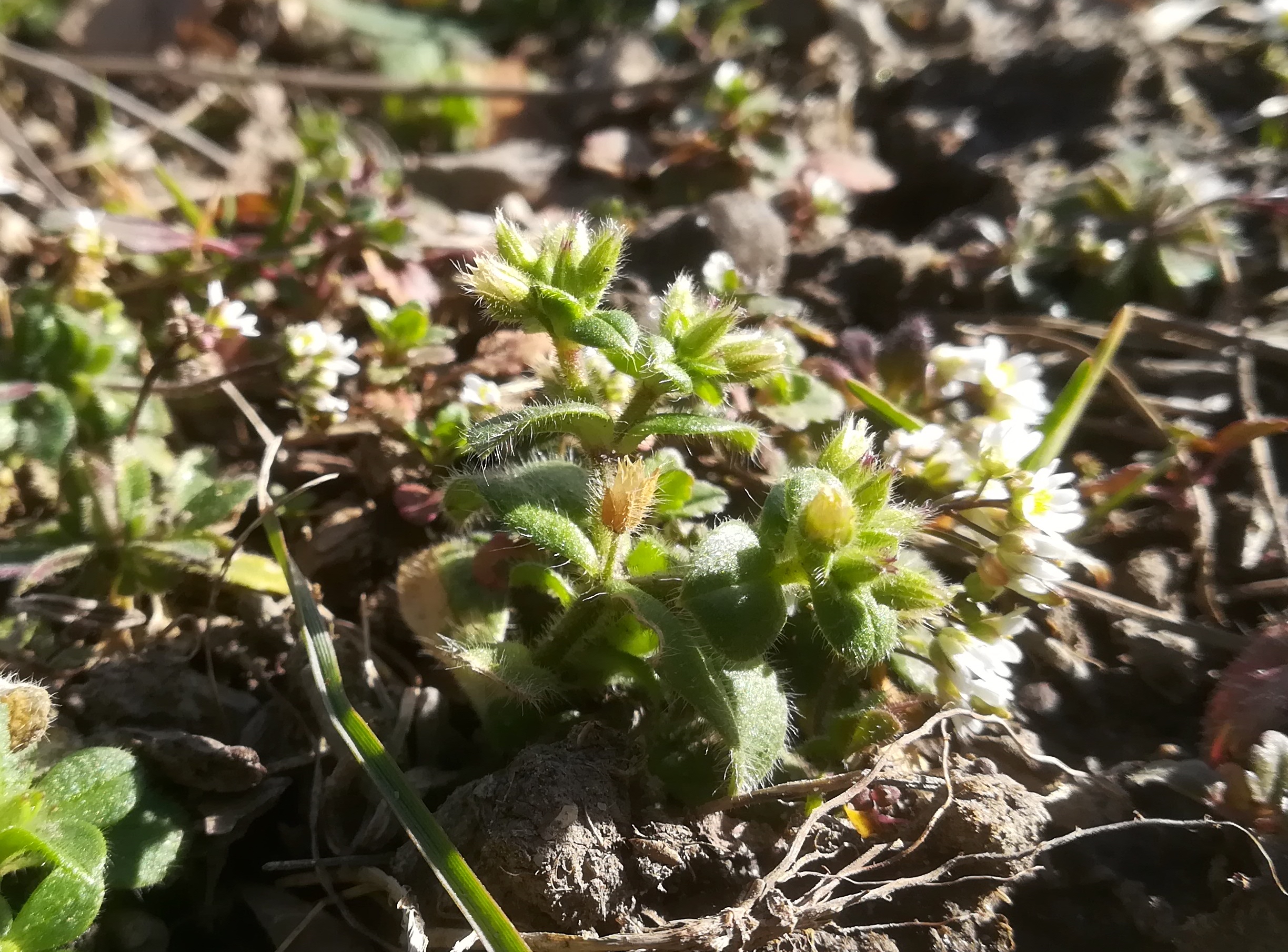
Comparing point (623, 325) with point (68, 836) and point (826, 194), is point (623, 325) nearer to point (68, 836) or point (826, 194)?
point (68, 836)

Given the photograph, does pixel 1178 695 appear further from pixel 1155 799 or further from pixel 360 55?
pixel 360 55

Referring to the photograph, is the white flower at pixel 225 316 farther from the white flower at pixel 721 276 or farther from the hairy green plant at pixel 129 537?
the white flower at pixel 721 276

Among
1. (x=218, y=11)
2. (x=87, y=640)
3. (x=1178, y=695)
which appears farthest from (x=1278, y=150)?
(x=218, y=11)

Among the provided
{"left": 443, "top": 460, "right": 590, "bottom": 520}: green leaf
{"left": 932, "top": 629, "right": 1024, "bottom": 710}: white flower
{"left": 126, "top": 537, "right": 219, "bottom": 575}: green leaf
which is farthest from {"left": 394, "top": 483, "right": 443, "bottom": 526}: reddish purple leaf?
{"left": 932, "top": 629, "right": 1024, "bottom": 710}: white flower

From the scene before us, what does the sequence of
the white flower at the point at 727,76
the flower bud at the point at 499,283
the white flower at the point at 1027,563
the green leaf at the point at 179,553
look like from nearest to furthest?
the flower bud at the point at 499,283 < the white flower at the point at 1027,563 < the green leaf at the point at 179,553 < the white flower at the point at 727,76

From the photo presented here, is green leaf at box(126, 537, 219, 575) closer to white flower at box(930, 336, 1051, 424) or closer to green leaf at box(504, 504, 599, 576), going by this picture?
green leaf at box(504, 504, 599, 576)

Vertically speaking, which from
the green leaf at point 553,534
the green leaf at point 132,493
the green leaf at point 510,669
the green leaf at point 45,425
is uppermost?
the green leaf at point 553,534

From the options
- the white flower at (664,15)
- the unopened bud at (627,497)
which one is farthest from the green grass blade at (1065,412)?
the white flower at (664,15)
